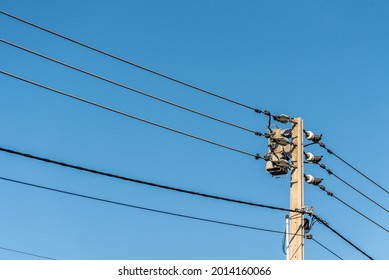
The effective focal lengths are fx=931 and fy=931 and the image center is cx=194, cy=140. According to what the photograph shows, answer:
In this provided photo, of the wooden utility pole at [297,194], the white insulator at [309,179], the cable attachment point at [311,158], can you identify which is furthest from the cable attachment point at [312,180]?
the cable attachment point at [311,158]

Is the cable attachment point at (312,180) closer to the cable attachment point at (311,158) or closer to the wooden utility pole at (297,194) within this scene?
the wooden utility pole at (297,194)

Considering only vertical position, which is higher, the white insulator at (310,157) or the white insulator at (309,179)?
the white insulator at (310,157)

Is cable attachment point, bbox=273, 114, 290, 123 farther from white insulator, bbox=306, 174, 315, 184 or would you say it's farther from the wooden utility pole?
white insulator, bbox=306, 174, 315, 184

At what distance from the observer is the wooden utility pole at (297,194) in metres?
19.5

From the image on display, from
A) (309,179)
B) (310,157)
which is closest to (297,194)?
(309,179)

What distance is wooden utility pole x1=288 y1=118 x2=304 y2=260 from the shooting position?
19.5 meters

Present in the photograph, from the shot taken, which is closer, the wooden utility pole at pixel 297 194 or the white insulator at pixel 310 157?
the wooden utility pole at pixel 297 194

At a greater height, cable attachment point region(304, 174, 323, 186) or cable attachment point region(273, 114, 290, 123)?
cable attachment point region(273, 114, 290, 123)

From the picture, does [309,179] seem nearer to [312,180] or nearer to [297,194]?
[312,180]

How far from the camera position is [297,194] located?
19.8 m

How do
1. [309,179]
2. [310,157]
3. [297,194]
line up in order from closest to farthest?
[297,194] → [309,179] → [310,157]

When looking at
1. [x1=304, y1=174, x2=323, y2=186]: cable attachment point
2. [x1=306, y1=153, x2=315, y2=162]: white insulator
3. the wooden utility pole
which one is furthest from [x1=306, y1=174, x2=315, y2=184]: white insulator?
[x1=306, y1=153, x2=315, y2=162]: white insulator

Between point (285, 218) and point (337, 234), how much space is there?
1615 millimetres
